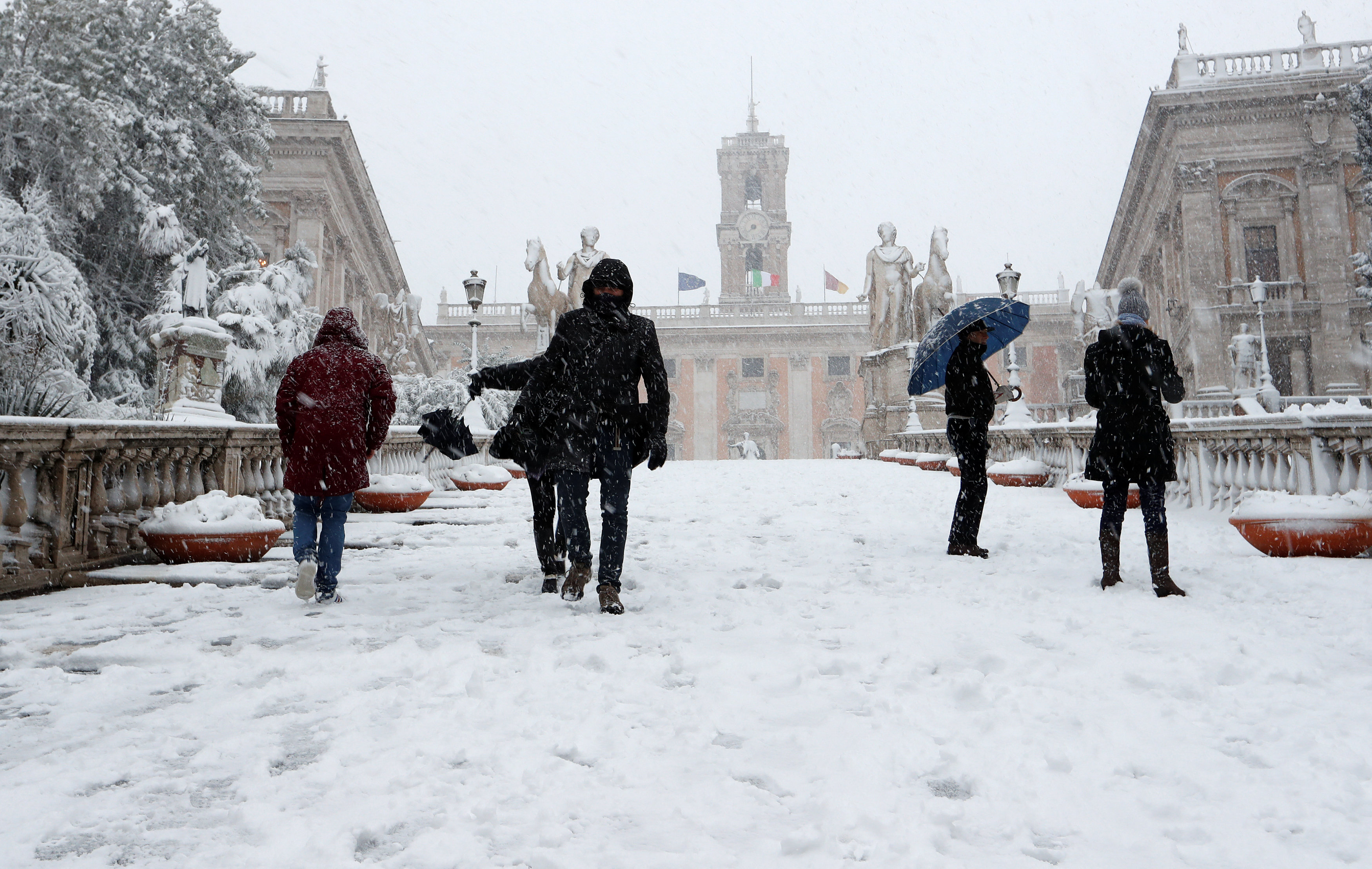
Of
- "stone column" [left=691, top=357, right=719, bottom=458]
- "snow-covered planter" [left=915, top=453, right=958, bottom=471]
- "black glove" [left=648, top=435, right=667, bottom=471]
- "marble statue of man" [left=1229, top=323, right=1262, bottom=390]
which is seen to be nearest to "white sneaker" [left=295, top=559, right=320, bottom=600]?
"black glove" [left=648, top=435, right=667, bottom=471]

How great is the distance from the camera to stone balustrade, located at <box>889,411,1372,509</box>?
5.71 m

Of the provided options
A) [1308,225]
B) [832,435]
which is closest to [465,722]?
[1308,225]

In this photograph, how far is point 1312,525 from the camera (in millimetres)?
5152

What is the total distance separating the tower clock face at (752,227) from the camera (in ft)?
193

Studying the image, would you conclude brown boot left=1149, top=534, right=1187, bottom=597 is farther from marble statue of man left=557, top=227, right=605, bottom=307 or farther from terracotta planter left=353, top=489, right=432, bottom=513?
marble statue of man left=557, top=227, right=605, bottom=307

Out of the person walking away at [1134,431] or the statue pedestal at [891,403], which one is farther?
the statue pedestal at [891,403]

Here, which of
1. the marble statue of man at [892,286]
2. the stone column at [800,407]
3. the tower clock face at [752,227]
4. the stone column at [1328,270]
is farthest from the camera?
the tower clock face at [752,227]

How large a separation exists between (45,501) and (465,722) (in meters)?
3.68

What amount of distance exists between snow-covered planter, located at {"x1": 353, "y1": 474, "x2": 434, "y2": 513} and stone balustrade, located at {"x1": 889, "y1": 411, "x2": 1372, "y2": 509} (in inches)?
284

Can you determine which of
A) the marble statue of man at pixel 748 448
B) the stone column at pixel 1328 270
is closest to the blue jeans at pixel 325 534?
the stone column at pixel 1328 270

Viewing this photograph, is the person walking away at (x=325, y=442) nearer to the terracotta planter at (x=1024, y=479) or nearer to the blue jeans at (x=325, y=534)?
the blue jeans at (x=325, y=534)

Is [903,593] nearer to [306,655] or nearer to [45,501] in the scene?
[306,655]

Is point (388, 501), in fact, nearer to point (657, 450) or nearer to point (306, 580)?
point (306, 580)

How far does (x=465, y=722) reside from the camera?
2465 mm
